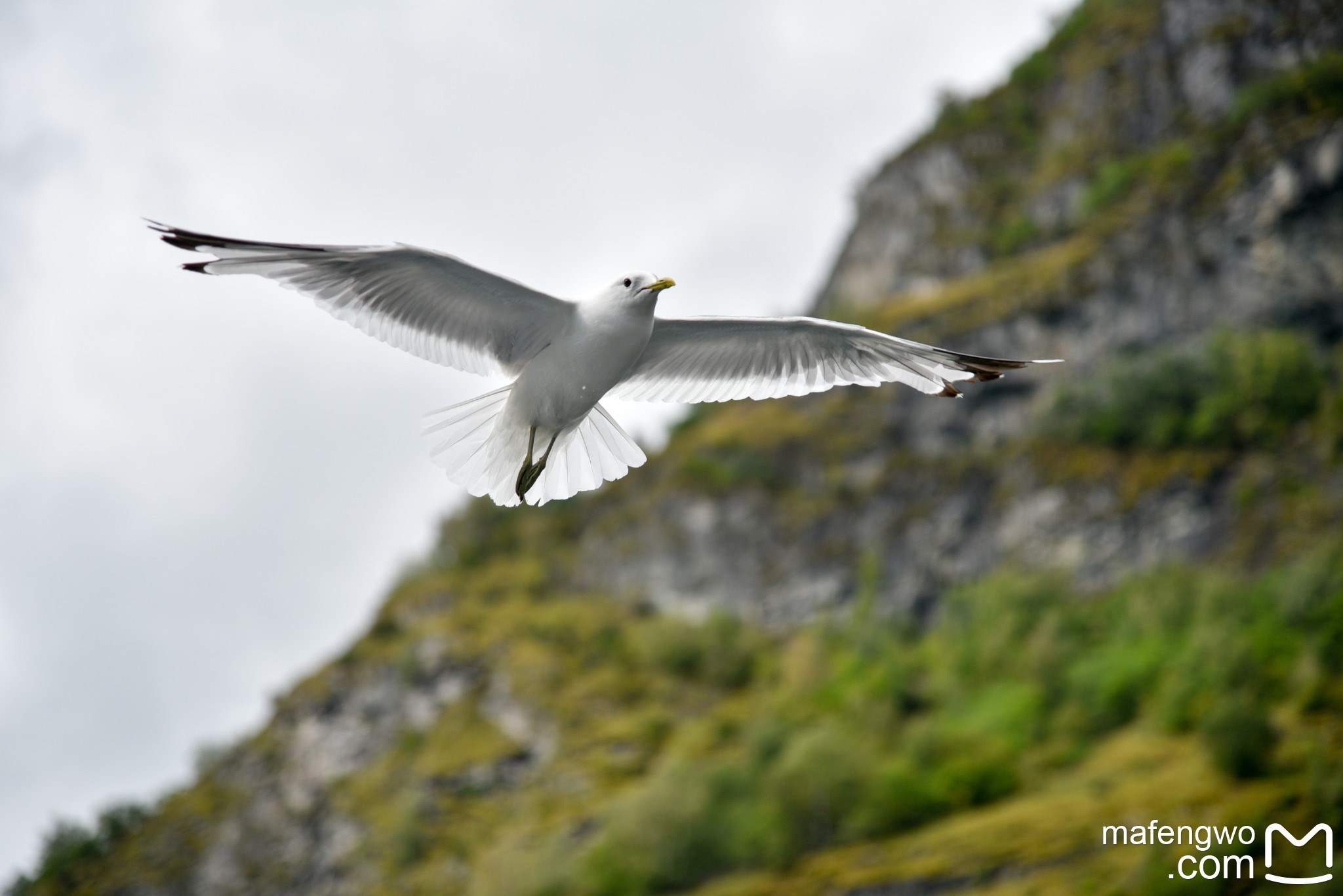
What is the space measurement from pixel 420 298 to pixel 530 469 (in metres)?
1.39

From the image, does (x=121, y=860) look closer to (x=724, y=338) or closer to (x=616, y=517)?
(x=616, y=517)

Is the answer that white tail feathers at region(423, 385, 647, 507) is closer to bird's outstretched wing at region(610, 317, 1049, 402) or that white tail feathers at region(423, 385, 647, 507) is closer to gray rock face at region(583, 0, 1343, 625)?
bird's outstretched wing at region(610, 317, 1049, 402)

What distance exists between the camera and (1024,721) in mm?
36750

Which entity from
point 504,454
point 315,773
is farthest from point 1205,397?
point 504,454

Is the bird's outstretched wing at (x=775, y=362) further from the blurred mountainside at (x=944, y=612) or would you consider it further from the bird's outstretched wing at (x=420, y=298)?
the blurred mountainside at (x=944, y=612)

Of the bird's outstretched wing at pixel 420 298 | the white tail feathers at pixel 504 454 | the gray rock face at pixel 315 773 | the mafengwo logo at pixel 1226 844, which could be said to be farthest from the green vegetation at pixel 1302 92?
the bird's outstretched wing at pixel 420 298

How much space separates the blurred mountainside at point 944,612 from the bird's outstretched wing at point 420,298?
2178 centimetres

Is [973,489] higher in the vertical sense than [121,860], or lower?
higher

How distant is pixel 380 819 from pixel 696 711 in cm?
997

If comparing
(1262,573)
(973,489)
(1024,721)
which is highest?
(973,489)

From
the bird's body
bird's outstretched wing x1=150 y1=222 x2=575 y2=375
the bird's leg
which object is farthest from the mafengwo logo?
bird's outstretched wing x1=150 y1=222 x2=575 y2=375

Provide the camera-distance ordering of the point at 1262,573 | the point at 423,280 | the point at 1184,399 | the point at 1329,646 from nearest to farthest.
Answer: the point at 423,280 → the point at 1329,646 → the point at 1262,573 → the point at 1184,399

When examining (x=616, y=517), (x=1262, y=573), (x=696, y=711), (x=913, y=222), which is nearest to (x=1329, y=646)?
(x=1262, y=573)

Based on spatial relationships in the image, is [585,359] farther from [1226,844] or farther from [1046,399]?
[1046,399]
